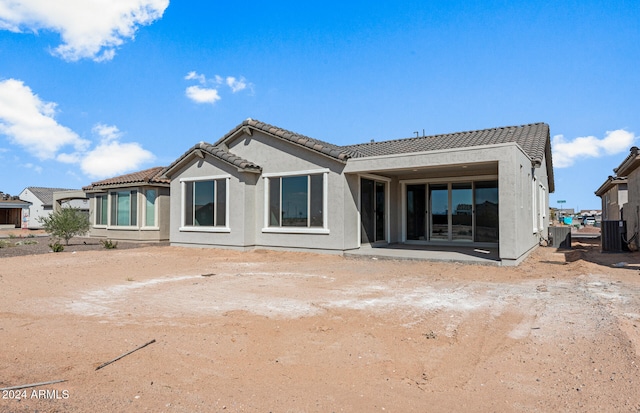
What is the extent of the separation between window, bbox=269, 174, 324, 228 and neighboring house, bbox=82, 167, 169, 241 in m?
8.08

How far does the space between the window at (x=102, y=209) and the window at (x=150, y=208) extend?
3.44 meters

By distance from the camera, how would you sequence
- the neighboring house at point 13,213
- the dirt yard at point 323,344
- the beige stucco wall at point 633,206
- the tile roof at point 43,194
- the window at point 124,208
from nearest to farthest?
the dirt yard at point 323,344, the beige stucco wall at point 633,206, the window at point 124,208, the neighboring house at point 13,213, the tile roof at point 43,194

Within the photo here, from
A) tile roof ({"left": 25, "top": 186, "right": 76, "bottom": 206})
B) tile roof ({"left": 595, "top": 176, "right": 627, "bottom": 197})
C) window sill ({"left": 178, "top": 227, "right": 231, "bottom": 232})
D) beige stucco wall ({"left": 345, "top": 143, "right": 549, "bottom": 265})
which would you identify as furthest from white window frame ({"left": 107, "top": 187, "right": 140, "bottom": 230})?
tile roof ({"left": 25, "top": 186, "right": 76, "bottom": 206})

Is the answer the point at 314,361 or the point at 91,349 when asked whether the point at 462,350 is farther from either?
the point at 91,349

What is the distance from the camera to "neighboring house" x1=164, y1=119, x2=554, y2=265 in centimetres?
1305

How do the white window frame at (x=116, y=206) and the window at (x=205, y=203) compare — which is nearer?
the window at (x=205, y=203)

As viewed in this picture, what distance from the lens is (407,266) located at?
10984mm

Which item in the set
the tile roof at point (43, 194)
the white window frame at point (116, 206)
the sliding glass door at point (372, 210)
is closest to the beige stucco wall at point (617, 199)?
the sliding glass door at point (372, 210)

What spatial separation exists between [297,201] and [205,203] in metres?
4.03

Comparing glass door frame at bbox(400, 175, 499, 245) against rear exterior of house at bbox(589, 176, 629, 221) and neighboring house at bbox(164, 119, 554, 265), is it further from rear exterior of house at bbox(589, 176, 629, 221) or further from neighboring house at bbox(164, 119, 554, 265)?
rear exterior of house at bbox(589, 176, 629, 221)

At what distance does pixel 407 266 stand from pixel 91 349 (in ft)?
27.2

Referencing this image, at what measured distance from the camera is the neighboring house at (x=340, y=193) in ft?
42.8

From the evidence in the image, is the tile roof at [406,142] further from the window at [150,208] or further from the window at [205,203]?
the window at [150,208]


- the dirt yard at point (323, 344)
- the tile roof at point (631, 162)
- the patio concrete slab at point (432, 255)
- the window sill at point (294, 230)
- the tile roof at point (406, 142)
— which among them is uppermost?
the tile roof at point (406, 142)
